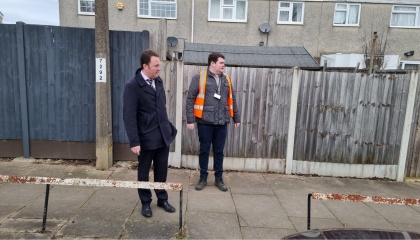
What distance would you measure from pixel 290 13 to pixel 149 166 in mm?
11696

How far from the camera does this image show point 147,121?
3.20m

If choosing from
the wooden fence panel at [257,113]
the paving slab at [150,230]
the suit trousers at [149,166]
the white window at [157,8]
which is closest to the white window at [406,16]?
the white window at [157,8]

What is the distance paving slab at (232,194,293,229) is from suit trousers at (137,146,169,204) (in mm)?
1054

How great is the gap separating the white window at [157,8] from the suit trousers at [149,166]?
10507mm

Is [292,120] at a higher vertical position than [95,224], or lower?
higher

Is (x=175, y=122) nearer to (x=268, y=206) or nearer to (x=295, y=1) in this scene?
(x=268, y=206)

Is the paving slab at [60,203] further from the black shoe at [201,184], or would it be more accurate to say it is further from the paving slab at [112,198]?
the black shoe at [201,184]

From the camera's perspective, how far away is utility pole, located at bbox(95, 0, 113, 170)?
4629 millimetres

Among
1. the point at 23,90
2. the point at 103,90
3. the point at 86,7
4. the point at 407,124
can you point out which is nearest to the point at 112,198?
the point at 103,90

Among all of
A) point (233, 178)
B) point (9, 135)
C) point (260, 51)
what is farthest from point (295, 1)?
point (9, 135)

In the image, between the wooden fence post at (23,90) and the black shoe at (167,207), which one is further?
the wooden fence post at (23,90)

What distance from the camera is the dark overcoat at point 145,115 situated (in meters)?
3.06

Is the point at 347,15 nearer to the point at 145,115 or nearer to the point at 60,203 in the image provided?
the point at 145,115

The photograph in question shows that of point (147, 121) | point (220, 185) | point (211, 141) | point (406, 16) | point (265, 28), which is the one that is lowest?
point (220, 185)
